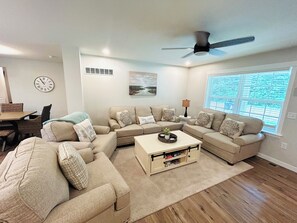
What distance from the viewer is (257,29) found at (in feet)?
5.99

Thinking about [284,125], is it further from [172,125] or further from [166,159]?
[166,159]

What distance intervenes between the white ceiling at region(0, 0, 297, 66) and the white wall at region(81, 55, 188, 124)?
3.80ft

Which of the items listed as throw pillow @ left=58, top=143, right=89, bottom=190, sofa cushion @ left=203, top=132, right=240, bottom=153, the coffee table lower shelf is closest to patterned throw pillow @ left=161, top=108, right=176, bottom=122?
sofa cushion @ left=203, top=132, right=240, bottom=153

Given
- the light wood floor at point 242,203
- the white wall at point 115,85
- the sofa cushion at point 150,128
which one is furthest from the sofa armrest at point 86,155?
the white wall at point 115,85

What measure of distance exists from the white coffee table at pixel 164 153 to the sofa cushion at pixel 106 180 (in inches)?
28.0

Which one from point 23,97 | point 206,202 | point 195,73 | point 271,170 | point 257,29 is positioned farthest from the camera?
point 195,73

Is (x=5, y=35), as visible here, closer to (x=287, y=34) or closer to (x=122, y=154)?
(x=122, y=154)

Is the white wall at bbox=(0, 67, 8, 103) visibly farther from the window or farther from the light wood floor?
the window

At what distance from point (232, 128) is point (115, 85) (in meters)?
3.31

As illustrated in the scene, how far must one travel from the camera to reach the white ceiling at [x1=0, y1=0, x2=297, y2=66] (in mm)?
1362

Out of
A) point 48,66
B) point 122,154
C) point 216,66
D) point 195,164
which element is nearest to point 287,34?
point 216,66

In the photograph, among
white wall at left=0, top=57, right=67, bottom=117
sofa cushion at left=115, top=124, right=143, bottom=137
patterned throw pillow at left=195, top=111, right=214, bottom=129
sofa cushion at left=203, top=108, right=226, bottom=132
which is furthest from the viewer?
white wall at left=0, top=57, right=67, bottom=117

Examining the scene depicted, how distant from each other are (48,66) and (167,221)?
5.64m

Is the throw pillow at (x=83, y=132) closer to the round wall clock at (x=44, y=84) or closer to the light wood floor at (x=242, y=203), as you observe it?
the light wood floor at (x=242, y=203)
